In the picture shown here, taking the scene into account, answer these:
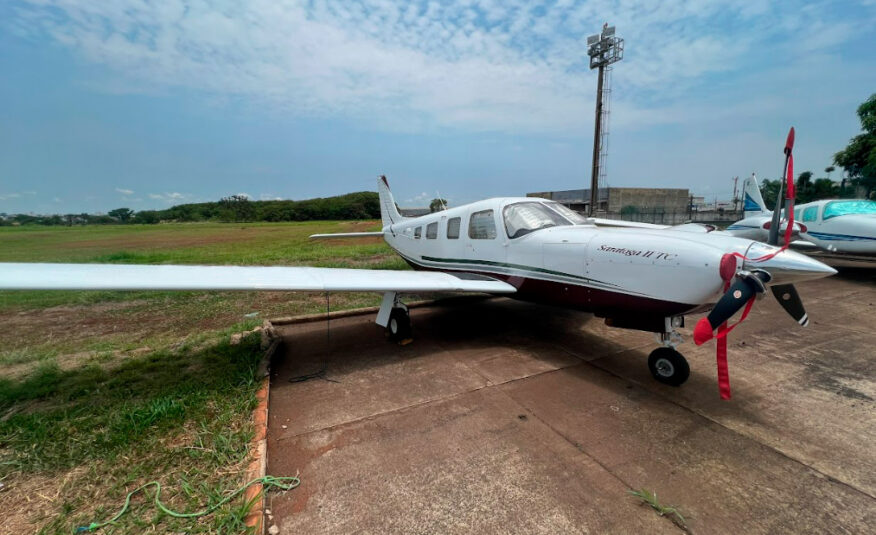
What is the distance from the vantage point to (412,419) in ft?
11.3

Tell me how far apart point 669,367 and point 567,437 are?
182cm

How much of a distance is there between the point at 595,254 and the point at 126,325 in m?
8.06

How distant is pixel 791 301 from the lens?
372 cm

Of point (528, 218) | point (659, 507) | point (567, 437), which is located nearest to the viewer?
point (659, 507)

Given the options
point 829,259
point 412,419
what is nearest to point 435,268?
point 412,419

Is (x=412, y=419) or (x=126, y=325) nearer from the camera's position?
(x=412, y=419)

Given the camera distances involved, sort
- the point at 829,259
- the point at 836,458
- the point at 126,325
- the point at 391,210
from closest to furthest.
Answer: the point at 836,458, the point at 126,325, the point at 391,210, the point at 829,259

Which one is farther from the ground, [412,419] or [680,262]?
[680,262]

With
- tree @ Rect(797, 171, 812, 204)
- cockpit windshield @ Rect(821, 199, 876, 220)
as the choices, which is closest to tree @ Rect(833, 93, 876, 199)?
cockpit windshield @ Rect(821, 199, 876, 220)

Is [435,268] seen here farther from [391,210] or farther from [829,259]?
[829,259]

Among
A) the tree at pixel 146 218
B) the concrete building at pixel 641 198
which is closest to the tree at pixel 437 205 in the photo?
the concrete building at pixel 641 198

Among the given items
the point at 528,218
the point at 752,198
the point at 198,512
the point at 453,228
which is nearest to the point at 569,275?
the point at 528,218

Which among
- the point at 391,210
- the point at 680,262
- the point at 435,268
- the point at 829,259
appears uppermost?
the point at 391,210

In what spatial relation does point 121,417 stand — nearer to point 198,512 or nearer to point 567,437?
point 198,512
